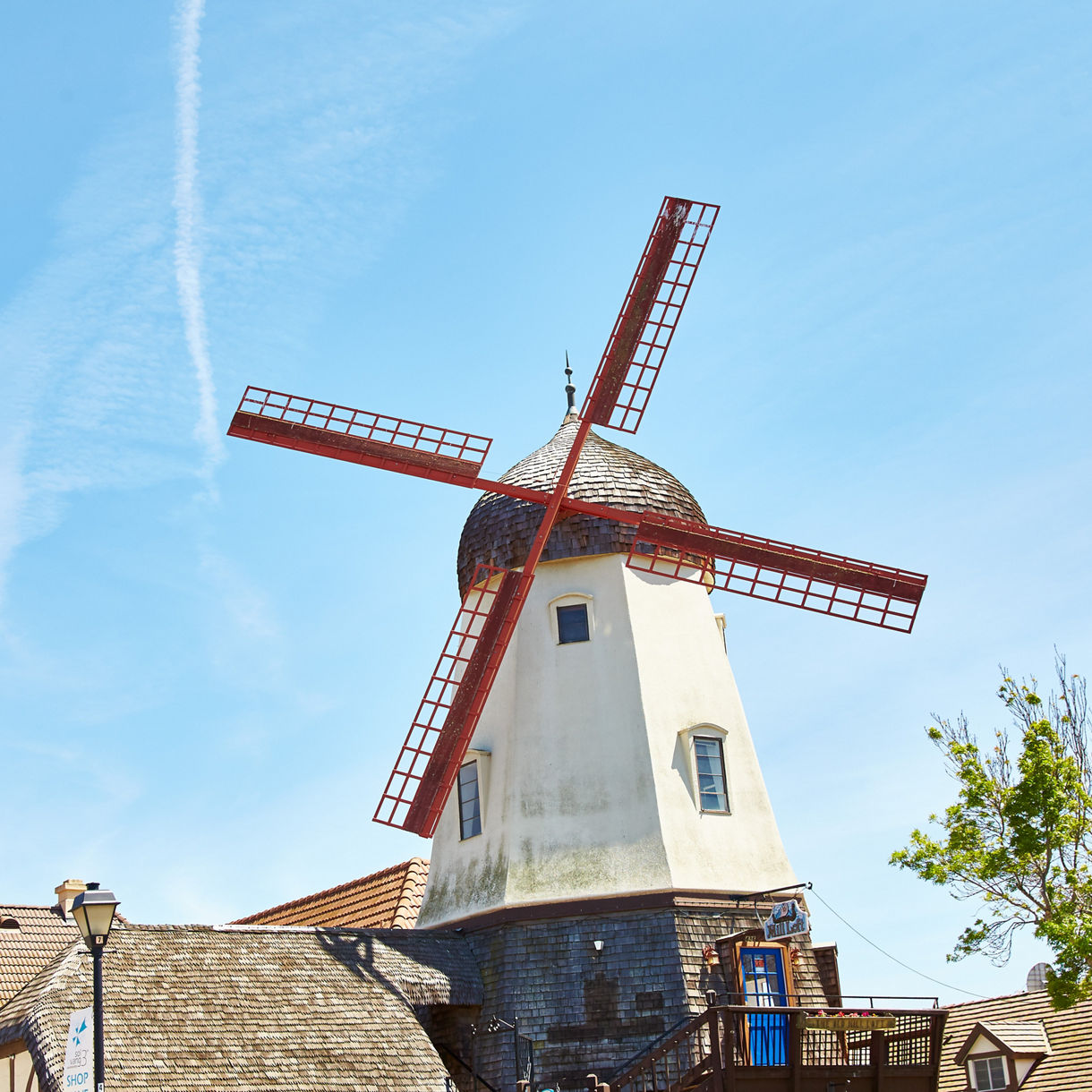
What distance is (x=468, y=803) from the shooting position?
1994 cm

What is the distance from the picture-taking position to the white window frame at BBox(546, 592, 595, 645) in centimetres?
1994

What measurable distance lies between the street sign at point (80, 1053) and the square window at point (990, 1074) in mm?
14884

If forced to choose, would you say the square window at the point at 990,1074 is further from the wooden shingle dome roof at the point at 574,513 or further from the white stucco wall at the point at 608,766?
the wooden shingle dome roof at the point at 574,513

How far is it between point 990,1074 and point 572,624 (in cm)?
971

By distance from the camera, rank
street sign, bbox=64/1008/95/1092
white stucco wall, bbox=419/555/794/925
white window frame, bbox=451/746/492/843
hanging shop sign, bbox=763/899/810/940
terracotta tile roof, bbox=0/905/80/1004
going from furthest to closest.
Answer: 1. terracotta tile roof, bbox=0/905/80/1004
2. white window frame, bbox=451/746/492/843
3. white stucco wall, bbox=419/555/794/925
4. hanging shop sign, bbox=763/899/810/940
5. street sign, bbox=64/1008/95/1092

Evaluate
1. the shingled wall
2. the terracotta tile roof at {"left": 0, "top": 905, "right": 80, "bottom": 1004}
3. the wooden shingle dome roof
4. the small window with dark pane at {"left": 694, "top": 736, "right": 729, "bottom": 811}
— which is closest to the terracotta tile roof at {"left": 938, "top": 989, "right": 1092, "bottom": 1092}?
the shingled wall

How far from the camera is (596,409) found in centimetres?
2030

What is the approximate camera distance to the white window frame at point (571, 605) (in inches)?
785

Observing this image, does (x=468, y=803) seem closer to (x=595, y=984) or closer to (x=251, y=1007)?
(x=595, y=984)

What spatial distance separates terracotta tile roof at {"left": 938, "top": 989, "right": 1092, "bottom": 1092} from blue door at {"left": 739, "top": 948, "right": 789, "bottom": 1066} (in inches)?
186

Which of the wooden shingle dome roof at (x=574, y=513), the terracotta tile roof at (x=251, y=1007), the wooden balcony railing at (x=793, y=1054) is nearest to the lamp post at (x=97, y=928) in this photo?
the terracotta tile roof at (x=251, y=1007)

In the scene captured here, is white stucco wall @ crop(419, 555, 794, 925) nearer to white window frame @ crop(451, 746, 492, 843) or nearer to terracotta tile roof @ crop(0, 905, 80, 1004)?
white window frame @ crop(451, 746, 492, 843)

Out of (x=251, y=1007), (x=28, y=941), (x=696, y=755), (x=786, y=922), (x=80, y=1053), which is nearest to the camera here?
(x=80, y=1053)

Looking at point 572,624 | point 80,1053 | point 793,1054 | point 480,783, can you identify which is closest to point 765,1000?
point 793,1054
